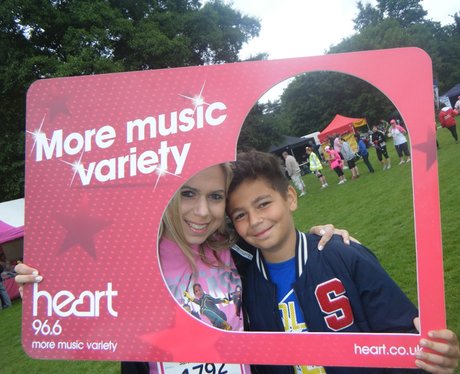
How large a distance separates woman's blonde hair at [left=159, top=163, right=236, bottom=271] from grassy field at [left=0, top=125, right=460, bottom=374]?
1241mm

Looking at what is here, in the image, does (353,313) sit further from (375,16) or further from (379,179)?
(375,16)

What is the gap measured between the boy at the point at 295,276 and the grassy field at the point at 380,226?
104 cm

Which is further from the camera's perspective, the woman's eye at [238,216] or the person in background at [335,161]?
the person in background at [335,161]

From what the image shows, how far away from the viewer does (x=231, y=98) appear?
113 centimetres

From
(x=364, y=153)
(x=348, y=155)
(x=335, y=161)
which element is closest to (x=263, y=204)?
(x=335, y=161)

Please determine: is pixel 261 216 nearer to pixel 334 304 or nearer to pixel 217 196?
pixel 217 196

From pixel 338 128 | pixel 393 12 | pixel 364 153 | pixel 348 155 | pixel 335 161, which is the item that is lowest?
pixel 335 161

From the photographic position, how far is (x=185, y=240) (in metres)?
1.37

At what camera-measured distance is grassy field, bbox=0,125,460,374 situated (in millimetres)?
3488

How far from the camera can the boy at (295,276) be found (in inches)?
48.6

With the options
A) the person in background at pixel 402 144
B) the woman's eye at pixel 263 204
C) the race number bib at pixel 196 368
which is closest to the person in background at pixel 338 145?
the person in background at pixel 402 144

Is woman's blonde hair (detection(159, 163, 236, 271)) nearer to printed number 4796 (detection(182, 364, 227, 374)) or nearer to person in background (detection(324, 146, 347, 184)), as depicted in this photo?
printed number 4796 (detection(182, 364, 227, 374))

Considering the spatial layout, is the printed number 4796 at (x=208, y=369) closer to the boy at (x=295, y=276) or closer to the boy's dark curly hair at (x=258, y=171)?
the boy at (x=295, y=276)

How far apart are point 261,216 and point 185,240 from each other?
31cm
